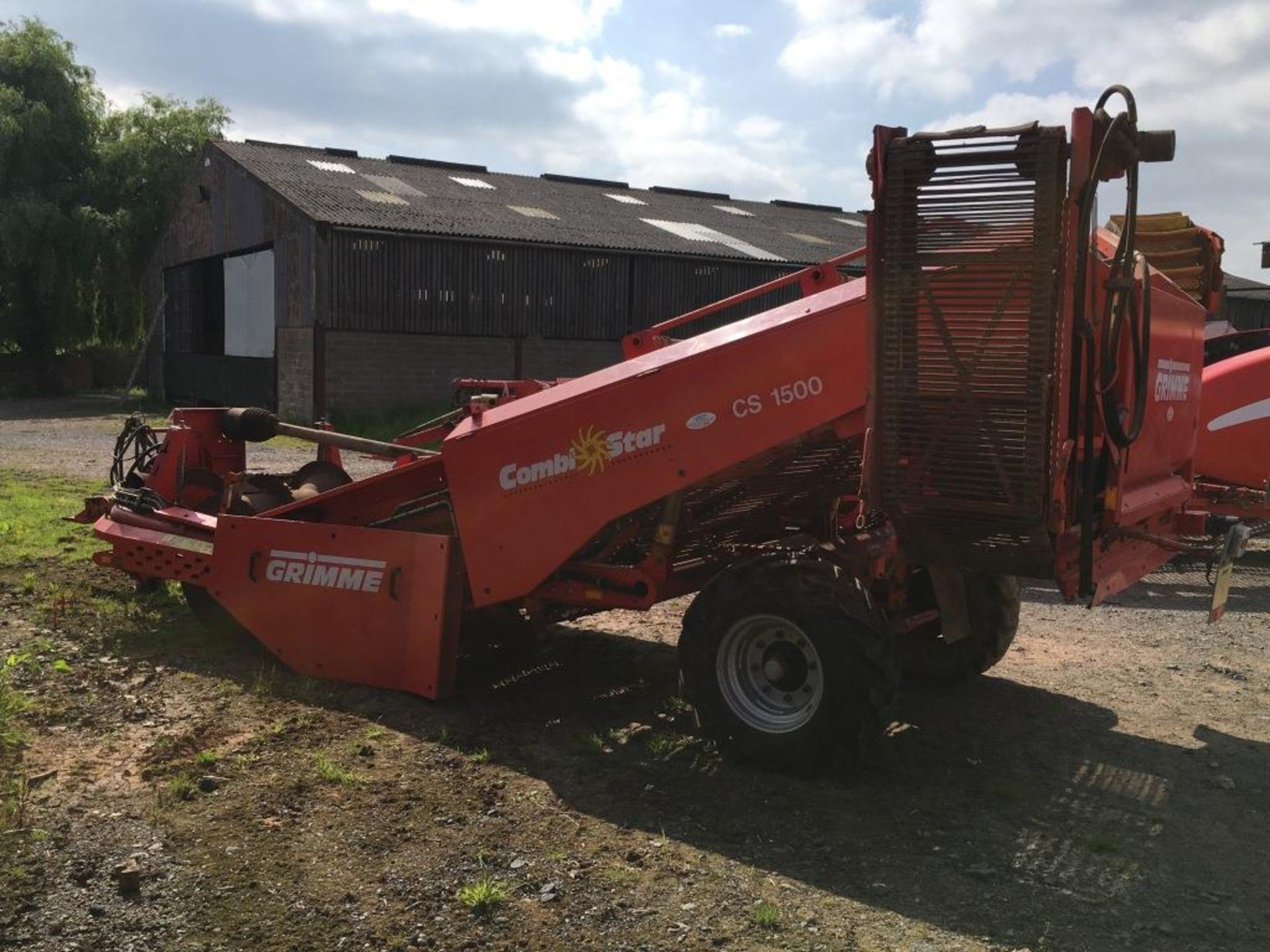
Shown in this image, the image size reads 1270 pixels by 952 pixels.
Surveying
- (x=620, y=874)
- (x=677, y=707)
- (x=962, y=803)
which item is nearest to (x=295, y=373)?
(x=677, y=707)

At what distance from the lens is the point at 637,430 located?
15.0ft

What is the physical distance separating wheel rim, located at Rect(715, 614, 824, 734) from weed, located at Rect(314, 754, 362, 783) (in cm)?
146

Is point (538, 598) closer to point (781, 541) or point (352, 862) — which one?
point (781, 541)

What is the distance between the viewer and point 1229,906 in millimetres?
3494

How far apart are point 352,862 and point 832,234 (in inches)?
1153

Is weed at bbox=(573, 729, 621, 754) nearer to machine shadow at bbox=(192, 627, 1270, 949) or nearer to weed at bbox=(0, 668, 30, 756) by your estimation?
machine shadow at bbox=(192, 627, 1270, 949)

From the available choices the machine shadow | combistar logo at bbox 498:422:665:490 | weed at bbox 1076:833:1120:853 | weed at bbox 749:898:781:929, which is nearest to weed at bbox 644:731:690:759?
the machine shadow

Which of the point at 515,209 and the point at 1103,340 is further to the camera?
the point at 515,209

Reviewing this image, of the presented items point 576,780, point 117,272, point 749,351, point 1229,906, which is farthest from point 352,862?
point 117,272

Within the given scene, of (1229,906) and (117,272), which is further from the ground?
(117,272)

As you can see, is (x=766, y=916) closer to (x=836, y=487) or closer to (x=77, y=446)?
(x=836, y=487)

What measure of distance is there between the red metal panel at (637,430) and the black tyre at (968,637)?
5.54 ft

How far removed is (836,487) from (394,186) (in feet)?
69.8

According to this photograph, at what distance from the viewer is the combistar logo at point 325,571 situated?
17.5 ft
